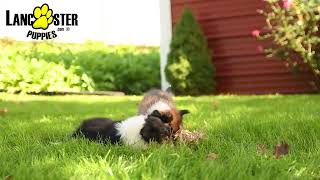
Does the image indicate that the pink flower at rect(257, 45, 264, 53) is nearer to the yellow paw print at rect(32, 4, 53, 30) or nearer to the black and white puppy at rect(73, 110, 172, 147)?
the yellow paw print at rect(32, 4, 53, 30)

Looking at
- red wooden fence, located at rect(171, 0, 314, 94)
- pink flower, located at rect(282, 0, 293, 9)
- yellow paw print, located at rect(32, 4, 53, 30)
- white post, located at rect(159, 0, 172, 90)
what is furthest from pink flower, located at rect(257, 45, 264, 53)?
yellow paw print, located at rect(32, 4, 53, 30)

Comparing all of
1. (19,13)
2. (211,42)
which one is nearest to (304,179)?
(211,42)

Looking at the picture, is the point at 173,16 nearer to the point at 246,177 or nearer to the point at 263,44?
the point at 263,44

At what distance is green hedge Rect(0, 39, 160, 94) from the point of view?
522 inches

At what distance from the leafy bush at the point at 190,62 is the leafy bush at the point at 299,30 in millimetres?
2020

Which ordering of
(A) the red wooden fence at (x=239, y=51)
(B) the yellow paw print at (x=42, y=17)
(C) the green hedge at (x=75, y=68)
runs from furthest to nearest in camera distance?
(B) the yellow paw print at (x=42, y=17)
(C) the green hedge at (x=75, y=68)
(A) the red wooden fence at (x=239, y=51)

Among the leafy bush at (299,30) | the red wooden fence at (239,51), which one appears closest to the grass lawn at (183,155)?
the leafy bush at (299,30)

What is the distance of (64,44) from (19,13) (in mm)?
2496

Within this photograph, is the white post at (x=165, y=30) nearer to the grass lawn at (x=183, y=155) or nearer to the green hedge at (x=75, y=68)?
the green hedge at (x=75, y=68)

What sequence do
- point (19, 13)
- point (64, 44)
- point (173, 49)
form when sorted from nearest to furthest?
1. point (173, 49)
2. point (19, 13)
3. point (64, 44)

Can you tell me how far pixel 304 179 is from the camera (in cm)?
303

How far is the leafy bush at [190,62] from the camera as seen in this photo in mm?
12625

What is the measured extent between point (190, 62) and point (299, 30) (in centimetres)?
299

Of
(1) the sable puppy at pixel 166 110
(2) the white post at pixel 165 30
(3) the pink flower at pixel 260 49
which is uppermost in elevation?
(2) the white post at pixel 165 30
